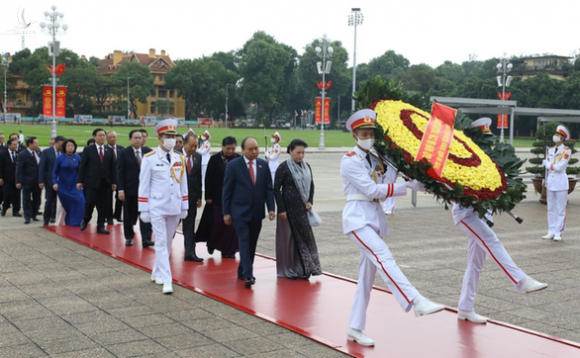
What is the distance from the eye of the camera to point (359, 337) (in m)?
5.37

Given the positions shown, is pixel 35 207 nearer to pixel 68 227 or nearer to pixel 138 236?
pixel 68 227

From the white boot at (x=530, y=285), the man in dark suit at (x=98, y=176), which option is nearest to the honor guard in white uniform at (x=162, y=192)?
the white boot at (x=530, y=285)

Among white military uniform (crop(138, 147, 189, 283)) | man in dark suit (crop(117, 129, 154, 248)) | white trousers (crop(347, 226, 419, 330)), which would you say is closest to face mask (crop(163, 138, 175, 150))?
→ white military uniform (crop(138, 147, 189, 283))

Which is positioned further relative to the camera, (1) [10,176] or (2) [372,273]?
(1) [10,176]

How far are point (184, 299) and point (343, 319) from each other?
1.83 m

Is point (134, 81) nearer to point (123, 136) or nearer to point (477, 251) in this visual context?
point (123, 136)

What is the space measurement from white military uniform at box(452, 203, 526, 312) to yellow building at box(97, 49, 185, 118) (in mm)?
94999

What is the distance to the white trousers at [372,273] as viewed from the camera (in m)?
5.07

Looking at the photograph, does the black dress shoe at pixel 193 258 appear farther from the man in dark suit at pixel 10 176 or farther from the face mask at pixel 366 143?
the man in dark suit at pixel 10 176

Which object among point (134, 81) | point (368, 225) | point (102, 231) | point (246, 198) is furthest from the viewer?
point (134, 81)

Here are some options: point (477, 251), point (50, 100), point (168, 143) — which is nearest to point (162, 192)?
point (168, 143)

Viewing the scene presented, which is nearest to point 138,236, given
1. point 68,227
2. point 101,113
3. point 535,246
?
point 68,227

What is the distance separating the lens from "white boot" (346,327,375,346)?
5320 mm

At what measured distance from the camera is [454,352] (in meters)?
5.18
